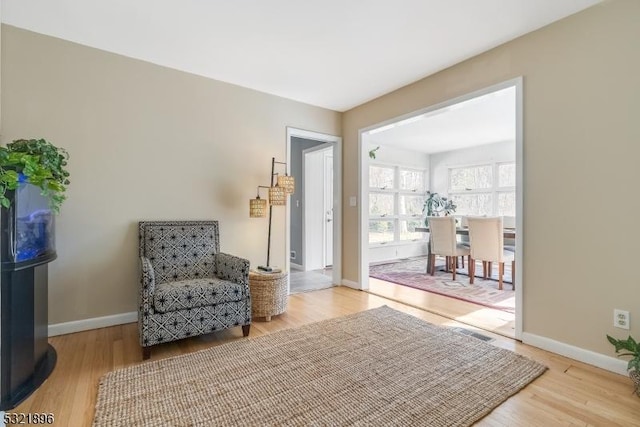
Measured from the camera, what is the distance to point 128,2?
2.02m

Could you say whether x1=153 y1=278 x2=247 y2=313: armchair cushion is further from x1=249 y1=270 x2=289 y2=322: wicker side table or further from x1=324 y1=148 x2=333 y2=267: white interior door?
x1=324 y1=148 x2=333 y2=267: white interior door

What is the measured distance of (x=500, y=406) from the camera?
62.6 inches

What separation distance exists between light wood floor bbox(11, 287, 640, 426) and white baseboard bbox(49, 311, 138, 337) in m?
0.06

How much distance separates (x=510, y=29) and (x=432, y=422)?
265 cm

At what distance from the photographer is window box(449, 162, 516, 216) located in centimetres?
590

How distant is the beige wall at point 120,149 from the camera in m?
2.41

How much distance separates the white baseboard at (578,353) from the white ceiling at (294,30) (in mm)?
2282

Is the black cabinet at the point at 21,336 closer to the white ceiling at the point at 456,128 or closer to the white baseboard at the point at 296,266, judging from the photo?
the white ceiling at the point at 456,128

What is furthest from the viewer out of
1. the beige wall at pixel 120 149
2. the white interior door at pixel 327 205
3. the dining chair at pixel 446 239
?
the white interior door at pixel 327 205

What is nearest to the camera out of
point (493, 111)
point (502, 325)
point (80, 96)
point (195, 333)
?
point (195, 333)

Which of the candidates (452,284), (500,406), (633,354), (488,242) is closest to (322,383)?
(500,406)

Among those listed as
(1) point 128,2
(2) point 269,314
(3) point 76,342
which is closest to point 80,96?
(1) point 128,2

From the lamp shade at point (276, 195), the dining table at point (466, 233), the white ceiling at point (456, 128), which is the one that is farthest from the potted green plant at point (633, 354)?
the lamp shade at point (276, 195)

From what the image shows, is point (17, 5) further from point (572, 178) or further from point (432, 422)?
point (572, 178)
